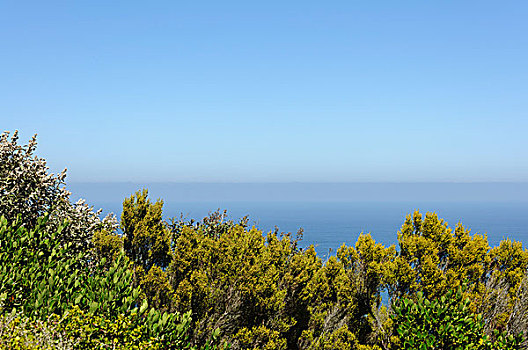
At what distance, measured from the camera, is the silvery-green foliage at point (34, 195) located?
18.4m

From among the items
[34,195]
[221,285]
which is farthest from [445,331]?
[34,195]

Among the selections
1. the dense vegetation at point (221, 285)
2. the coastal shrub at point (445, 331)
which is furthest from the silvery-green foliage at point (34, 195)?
the coastal shrub at point (445, 331)

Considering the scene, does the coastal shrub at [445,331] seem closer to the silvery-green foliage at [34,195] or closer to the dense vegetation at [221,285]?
the dense vegetation at [221,285]

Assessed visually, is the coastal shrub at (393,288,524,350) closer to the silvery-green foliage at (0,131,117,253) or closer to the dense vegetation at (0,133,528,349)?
the dense vegetation at (0,133,528,349)

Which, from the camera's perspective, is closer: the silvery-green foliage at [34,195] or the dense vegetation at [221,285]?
the dense vegetation at [221,285]

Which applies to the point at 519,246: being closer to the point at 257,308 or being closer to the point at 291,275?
the point at 291,275

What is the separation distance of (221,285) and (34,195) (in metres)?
10.2

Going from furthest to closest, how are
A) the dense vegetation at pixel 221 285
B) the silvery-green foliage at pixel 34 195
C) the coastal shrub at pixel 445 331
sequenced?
the silvery-green foliage at pixel 34 195
the coastal shrub at pixel 445 331
the dense vegetation at pixel 221 285

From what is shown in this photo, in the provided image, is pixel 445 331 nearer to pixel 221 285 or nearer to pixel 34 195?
pixel 221 285

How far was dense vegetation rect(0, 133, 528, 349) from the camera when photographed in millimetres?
9273

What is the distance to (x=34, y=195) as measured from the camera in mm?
18969

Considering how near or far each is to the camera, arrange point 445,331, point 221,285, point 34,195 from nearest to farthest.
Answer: point 445,331, point 221,285, point 34,195

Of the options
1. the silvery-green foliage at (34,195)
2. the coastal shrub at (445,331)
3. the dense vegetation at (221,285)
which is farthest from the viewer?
the silvery-green foliage at (34,195)

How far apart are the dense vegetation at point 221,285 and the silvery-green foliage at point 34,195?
0.20 feet
